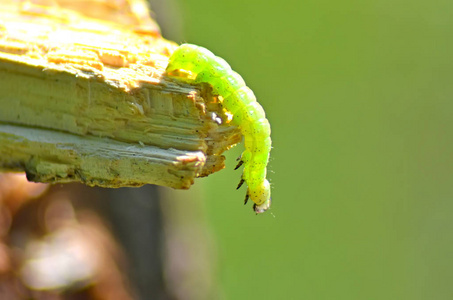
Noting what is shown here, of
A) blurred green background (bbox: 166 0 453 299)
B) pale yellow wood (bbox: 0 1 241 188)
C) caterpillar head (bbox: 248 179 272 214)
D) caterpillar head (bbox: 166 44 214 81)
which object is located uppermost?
caterpillar head (bbox: 166 44 214 81)

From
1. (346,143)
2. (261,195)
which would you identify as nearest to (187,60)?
(261,195)

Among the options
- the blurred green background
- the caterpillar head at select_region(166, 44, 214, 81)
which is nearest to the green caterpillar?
the caterpillar head at select_region(166, 44, 214, 81)

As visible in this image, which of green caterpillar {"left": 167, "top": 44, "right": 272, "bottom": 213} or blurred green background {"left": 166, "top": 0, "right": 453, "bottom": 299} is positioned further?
blurred green background {"left": 166, "top": 0, "right": 453, "bottom": 299}

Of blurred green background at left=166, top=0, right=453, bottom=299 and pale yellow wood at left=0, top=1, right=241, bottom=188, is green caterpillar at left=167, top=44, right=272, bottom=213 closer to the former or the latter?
pale yellow wood at left=0, top=1, right=241, bottom=188

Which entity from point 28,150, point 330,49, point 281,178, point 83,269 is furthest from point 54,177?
point 330,49

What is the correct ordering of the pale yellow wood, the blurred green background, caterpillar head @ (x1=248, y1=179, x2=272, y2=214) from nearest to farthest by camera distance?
the pale yellow wood → caterpillar head @ (x1=248, y1=179, x2=272, y2=214) → the blurred green background

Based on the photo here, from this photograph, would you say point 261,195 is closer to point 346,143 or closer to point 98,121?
point 98,121

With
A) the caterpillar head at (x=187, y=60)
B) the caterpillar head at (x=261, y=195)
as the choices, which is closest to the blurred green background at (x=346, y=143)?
the caterpillar head at (x=261, y=195)

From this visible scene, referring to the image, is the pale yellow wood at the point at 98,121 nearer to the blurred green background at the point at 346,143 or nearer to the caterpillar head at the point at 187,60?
the caterpillar head at the point at 187,60
